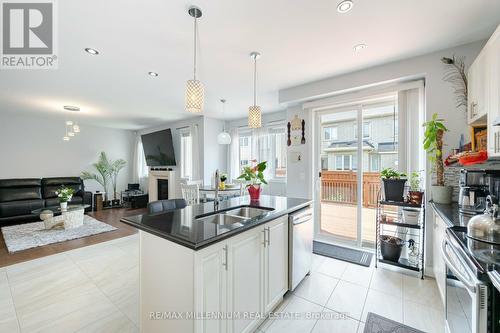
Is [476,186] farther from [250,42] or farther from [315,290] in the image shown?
[250,42]

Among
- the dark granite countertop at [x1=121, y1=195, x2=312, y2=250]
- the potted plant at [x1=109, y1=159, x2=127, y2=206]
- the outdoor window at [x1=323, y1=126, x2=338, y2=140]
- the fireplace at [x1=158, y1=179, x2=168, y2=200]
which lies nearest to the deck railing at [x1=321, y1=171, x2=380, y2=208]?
the outdoor window at [x1=323, y1=126, x2=338, y2=140]

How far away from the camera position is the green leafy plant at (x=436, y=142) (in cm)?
222

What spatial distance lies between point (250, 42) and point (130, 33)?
3.97 ft

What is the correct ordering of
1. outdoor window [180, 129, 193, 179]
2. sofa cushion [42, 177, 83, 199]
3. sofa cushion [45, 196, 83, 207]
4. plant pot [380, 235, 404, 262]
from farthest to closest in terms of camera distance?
outdoor window [180, 129, 193, 179] → sofa cushion [42, 177, 83, 199] → sofa cushion [45, 196, 83, 207] → plant pot [380, 235, 404, 262]

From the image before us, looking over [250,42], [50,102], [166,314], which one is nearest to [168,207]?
[166,314]

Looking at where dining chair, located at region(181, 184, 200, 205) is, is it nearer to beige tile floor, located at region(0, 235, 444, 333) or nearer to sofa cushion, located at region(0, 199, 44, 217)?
beige tile floor, located at region(0, 235, 444, 333)

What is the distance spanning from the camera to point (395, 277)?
2484 mm

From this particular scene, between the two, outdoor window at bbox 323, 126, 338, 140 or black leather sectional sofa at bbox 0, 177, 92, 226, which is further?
black leather sectional sofa at bbox 0, 177, 92, 226

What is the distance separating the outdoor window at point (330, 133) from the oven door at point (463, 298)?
234 centimetres

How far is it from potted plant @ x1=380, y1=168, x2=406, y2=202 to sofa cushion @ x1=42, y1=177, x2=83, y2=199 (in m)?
6.97

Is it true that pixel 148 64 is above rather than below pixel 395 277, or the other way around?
above

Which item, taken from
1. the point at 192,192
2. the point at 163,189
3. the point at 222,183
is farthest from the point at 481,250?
the point at 163,189

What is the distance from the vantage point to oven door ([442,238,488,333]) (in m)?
0.95

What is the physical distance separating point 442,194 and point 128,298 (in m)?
3.49
